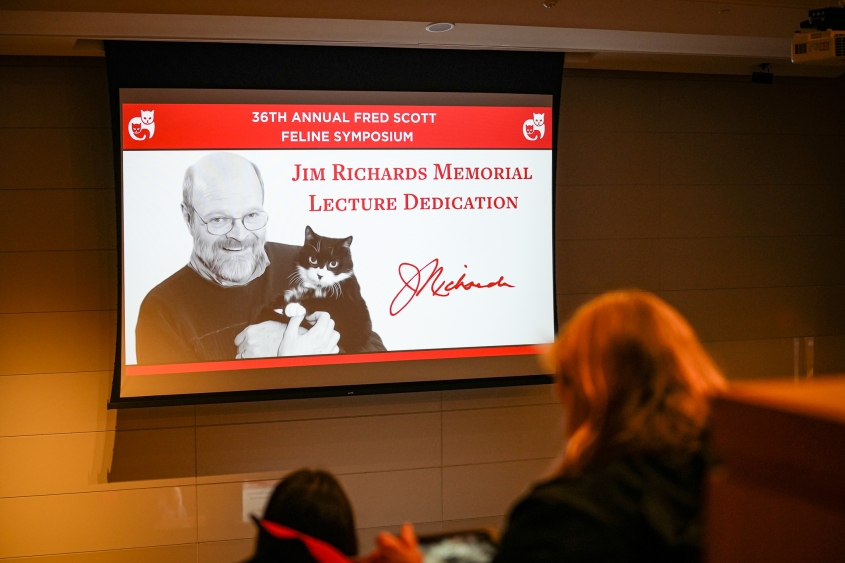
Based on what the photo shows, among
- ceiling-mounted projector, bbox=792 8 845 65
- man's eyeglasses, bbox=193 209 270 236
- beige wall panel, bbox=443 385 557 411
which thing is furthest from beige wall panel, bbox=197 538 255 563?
ceiling-mounted projector, bbox=792 8 845 65

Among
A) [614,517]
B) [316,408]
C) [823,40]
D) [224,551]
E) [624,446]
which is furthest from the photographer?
[316,408]

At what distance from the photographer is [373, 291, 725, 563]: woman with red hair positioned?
2.72 feet

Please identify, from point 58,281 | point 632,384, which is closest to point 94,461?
point 58,281

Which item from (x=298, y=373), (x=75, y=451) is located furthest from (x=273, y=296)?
(x=75, y=451)

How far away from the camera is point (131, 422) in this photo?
351cm

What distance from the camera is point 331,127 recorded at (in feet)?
11.5

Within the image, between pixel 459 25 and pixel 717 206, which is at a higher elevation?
pixel 459 25

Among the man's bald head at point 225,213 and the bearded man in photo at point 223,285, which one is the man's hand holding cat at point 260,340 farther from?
the man's bald head at point 225,213

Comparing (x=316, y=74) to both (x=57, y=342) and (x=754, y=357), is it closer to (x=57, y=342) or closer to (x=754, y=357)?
(x=57, y=342)

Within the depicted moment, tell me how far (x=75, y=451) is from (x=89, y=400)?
9.6 inches

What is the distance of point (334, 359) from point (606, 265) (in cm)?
158

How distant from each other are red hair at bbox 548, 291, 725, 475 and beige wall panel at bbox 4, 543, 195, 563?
303cm

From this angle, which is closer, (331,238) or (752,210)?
(331,238)
